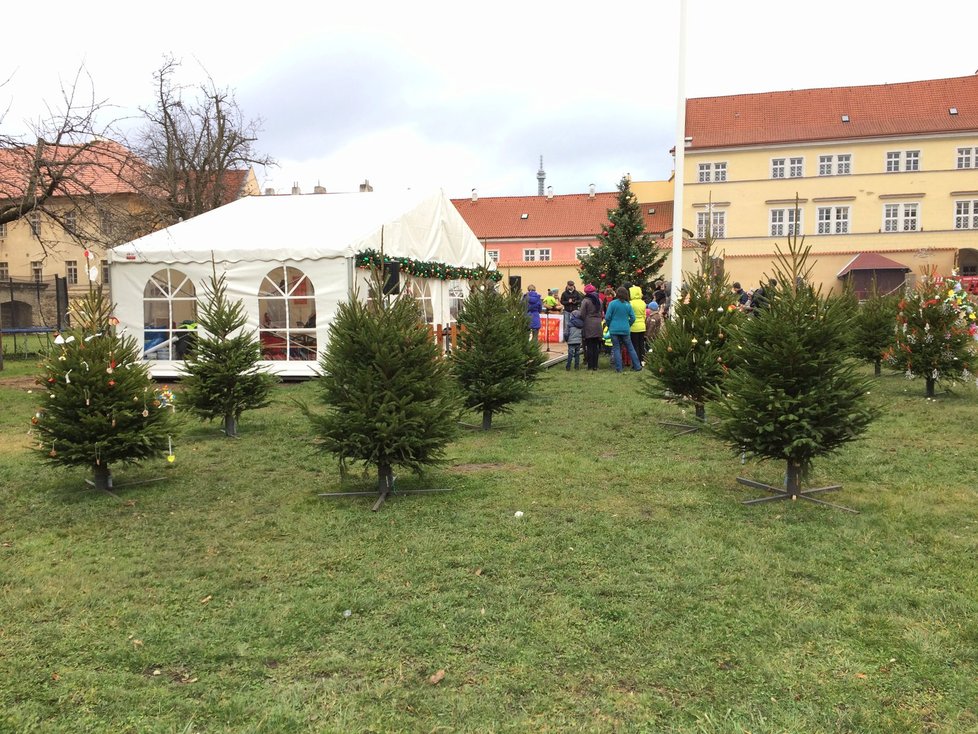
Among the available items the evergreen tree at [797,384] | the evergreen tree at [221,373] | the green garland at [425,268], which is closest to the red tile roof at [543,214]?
the green garland at [425,268]

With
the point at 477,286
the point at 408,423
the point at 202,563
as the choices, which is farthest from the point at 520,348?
the point at 202,563

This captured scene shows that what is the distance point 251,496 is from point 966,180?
53239mm

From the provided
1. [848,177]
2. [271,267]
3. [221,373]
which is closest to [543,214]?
[848,177]

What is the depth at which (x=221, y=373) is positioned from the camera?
9.73 meters

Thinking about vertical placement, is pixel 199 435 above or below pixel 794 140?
below

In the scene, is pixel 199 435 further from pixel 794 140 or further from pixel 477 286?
pixel 794 140

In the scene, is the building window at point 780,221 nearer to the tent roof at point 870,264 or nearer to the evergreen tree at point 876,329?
the tent roof at point 870,264

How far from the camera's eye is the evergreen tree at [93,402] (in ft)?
22.1

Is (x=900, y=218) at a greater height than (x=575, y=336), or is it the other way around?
(x=900, y=218)

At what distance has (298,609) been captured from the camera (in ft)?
14.1

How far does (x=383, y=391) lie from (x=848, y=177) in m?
50.4

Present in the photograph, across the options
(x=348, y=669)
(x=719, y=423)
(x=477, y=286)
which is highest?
(x=477, y=286)

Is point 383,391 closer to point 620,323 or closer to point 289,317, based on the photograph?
point 289,317

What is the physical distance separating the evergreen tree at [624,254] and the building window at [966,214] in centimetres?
3091
